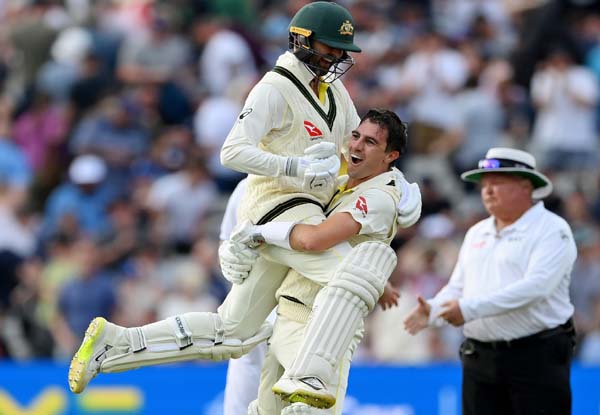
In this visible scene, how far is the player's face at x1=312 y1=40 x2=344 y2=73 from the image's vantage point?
297 inches

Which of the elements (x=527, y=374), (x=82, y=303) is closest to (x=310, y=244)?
(x=527, y=374)

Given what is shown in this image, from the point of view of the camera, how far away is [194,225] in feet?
44.0

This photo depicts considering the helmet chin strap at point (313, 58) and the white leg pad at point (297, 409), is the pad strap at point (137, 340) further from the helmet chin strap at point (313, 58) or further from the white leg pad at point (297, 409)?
the helmet chin strap at point (313, 58)

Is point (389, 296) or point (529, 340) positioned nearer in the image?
point (389, 296)

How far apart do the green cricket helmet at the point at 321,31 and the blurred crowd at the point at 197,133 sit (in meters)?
4.60

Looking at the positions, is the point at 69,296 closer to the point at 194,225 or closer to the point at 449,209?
the point at 194,225

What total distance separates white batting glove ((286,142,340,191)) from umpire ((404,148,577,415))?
1.52 m

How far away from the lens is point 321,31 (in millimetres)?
7484

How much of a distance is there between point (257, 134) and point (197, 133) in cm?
688

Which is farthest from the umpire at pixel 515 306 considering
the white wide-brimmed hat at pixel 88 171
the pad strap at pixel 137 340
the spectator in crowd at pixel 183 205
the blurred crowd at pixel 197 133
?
the white wide-brimmed hat at pixel 88 171

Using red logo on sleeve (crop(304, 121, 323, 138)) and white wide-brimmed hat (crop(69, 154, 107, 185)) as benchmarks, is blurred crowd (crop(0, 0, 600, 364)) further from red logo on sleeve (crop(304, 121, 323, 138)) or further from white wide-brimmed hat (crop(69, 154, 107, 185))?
red logo on sleeve (crop(304, 121, 323, 138))

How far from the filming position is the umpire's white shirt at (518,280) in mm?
8422

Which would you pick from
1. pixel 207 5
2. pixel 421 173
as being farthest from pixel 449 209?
pixel 207 5

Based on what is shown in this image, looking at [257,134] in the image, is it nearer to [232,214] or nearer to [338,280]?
[338,280]
